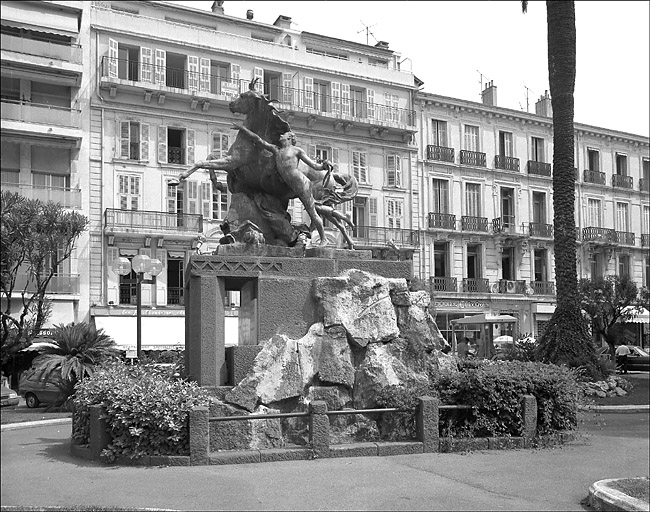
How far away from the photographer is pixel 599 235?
52500mm

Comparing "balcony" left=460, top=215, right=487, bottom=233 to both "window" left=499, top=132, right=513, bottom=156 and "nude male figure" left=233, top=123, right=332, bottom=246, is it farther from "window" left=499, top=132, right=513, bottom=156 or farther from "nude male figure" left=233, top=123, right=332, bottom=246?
"nude male figure" left=233, top=123, right=332, bottom=246

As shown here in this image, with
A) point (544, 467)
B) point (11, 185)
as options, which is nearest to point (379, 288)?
point (544, 467)

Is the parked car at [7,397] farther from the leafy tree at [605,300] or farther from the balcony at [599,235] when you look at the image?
the balcony at [599,235]

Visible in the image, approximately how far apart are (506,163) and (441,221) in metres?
6.60

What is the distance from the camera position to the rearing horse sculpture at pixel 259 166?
527 inches

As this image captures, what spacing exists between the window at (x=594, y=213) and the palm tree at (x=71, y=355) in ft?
129

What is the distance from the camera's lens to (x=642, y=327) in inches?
2036

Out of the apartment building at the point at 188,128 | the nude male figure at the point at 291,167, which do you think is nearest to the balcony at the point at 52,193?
the apartment building at the point at 188,128

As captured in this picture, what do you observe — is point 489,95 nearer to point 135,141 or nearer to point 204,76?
point 204,76

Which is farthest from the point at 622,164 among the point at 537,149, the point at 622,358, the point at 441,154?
the point at 622,358

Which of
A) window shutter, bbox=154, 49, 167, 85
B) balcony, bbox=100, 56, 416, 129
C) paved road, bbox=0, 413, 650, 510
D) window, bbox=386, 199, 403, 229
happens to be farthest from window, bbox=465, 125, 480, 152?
paved road, bbox=0, 413, 650, 510

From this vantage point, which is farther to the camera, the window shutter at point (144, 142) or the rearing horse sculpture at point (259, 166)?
the window shutter at point (144, 142)

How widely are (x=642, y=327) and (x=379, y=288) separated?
44334 millimetres

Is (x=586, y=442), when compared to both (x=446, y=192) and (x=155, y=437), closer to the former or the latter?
(x=155, y=437)
